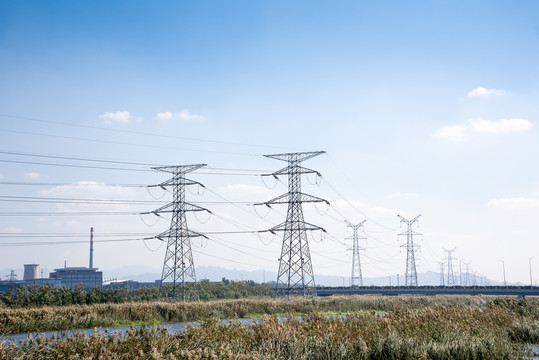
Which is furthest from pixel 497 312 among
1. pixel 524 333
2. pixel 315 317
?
pixel 315 317

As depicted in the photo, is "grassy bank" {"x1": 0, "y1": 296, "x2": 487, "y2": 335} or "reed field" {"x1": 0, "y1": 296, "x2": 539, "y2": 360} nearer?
"reed field" {"x1": 0, "y1": 296, "x2": 539, "y2": 360}

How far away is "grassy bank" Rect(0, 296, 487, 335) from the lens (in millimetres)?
34809

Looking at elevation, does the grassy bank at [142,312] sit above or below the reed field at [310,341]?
below

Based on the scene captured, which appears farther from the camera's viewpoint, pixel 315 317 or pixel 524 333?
pixel 524 333

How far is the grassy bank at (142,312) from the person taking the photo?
34.8 meters

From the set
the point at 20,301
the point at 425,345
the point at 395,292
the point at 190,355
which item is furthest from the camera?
the point at 395,292

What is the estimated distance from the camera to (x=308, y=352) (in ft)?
52.4

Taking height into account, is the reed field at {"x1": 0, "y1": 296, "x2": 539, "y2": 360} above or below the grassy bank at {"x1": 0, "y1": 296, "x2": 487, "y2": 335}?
above

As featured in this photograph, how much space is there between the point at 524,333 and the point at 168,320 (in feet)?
94.7

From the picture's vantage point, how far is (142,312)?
42781 millimetres

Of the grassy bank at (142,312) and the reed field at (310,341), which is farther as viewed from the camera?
the grassy bank at (142,312)

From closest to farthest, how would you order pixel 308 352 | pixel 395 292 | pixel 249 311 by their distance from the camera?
pixel 308 352
pixel 249 311
pixel 395 292

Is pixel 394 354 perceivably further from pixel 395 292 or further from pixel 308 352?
pixel 395 292

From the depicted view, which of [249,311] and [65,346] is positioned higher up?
[65,346]
